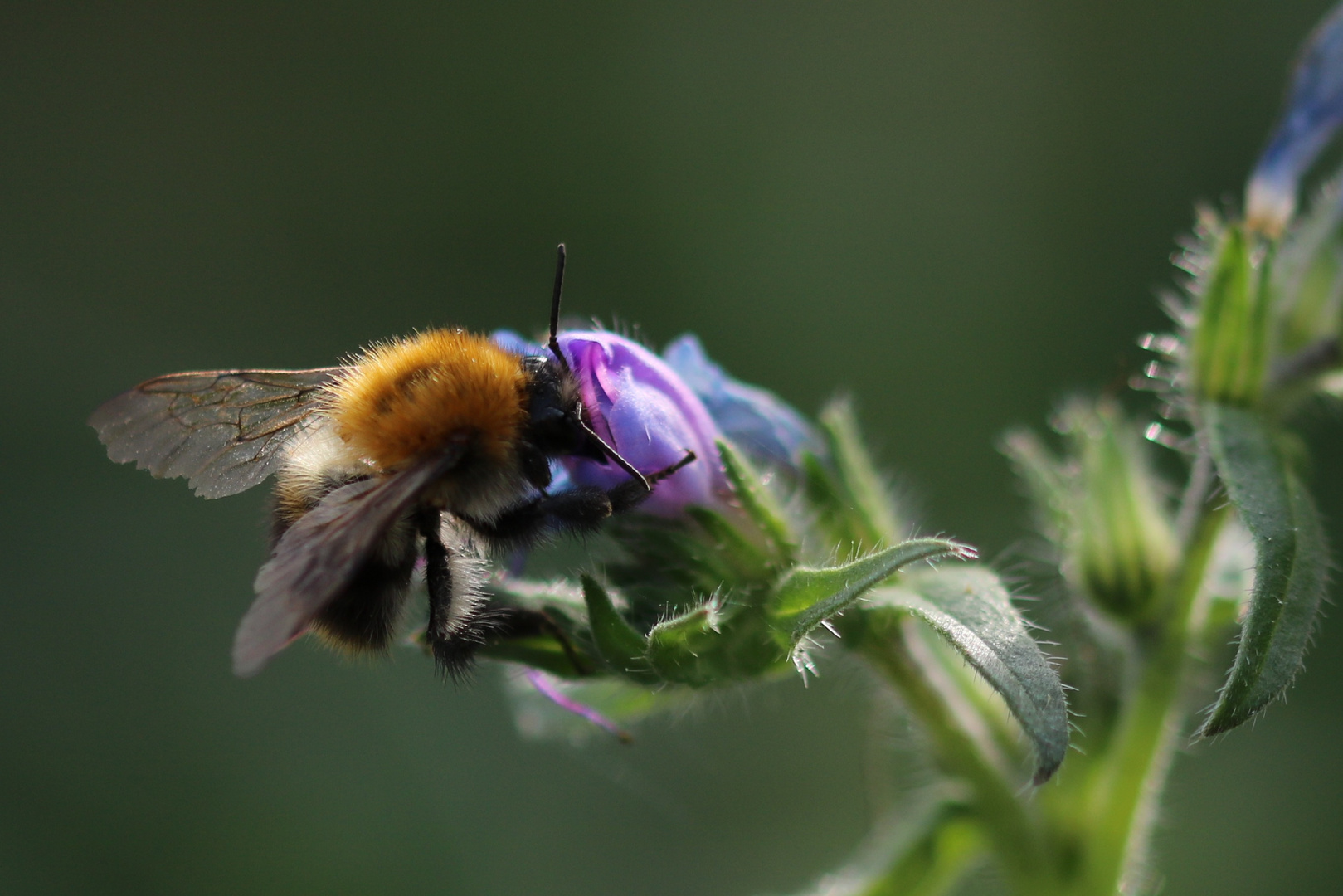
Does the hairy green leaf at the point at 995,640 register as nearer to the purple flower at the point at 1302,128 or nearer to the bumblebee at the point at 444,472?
the bumblebee at the point at 444,472

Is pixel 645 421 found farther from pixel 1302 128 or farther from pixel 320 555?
pixel 1302 128

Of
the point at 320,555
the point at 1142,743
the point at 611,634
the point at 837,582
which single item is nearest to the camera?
the point at 320,555

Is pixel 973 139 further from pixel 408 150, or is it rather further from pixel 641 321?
pixel 408 150

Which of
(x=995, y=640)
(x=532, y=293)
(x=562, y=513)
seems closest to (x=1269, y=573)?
(x=995, y=640)

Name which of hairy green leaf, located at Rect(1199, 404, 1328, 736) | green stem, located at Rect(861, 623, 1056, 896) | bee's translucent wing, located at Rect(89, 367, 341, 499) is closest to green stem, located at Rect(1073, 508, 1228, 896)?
green stem, located at Rect(861, 623, 1056, 896)

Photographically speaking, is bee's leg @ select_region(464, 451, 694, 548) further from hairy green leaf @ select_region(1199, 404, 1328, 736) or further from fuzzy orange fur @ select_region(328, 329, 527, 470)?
hairy green leaf @ select_region(1199, 404, 1328, 736)
